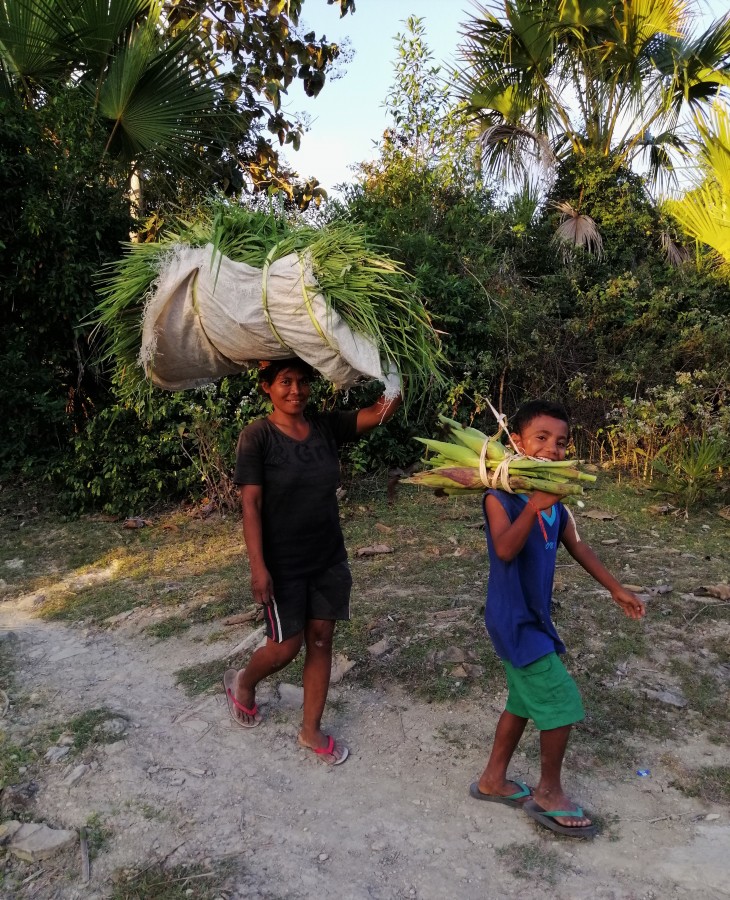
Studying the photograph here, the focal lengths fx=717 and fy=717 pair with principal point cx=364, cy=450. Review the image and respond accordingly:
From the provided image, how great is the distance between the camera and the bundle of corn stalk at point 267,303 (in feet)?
8.32

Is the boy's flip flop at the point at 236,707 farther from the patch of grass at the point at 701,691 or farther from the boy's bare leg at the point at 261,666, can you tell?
the patch of grass at the point at 701,691

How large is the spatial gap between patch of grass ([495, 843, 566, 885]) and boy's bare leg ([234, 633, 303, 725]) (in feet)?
3.42

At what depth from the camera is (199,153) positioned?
24.3 ft

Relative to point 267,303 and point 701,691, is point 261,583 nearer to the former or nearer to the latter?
point 267,303

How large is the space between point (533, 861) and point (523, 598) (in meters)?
0.84

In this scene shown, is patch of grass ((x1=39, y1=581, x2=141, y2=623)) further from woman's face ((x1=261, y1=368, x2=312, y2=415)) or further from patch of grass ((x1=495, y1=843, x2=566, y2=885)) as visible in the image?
patch of grass ((x1=495, y1=843, x2=566, y2=885))

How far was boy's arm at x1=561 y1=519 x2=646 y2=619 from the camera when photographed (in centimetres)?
244

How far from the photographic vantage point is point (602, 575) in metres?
2.46

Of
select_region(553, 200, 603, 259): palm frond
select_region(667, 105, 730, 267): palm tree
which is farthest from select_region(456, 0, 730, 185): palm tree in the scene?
select_region(667, 105, 730, 267): palm tree

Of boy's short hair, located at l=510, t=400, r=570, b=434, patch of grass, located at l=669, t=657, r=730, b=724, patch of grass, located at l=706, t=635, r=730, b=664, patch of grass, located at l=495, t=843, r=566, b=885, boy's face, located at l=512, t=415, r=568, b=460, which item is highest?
boy's short hair, located at l=510, t=400, r=570, b=434

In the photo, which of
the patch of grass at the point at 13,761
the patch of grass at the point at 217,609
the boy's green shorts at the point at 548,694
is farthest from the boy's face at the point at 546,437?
the patch of grass at the point at 217,609

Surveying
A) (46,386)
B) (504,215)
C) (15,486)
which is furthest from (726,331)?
(15,486)

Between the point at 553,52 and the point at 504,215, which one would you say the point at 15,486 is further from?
the point at 553,52

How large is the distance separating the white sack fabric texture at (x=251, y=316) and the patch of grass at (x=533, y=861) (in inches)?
65.8
